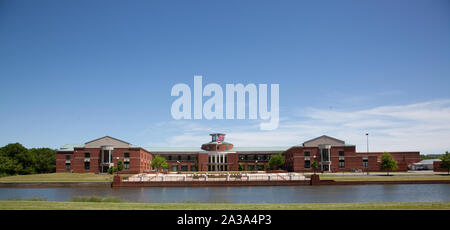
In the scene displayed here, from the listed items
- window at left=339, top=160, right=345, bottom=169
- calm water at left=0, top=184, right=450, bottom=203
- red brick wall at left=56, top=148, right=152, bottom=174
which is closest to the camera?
calm water at left=0, top=184, right=450, bottom=203

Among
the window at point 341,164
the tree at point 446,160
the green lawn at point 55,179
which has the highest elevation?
the tree at point 446,160

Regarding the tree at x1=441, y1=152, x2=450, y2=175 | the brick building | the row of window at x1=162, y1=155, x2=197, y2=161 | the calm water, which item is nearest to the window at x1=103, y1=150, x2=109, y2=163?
the brick building

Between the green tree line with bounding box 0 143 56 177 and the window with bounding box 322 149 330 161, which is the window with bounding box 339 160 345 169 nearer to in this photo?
the window with bounding box 322 149 330 161

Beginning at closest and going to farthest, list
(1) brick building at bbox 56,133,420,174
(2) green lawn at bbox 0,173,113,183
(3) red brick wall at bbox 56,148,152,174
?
(2) green lawn at bbox 0,173,113,183 → (3) red brick wall at bbox 56,148,152,174 → (1) brick building at bbox 56,133,420,174

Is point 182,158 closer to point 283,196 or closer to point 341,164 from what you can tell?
point 341,164

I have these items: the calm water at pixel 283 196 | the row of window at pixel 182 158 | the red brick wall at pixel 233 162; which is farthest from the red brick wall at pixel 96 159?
the calm water at pixel 283 196

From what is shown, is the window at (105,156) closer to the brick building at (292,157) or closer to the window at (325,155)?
the brick building at (292,157)

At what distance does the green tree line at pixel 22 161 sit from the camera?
259 ft

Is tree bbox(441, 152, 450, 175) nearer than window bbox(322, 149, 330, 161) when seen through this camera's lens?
Yes

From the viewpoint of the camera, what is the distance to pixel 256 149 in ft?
399

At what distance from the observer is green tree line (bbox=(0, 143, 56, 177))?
78.8 metres
